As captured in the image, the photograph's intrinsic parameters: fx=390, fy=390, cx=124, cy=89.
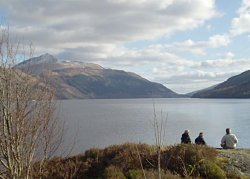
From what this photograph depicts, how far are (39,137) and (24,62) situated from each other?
2076mm

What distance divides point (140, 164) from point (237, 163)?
448 cm

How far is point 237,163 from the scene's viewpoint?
592 inches

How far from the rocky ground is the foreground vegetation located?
0.04 metres

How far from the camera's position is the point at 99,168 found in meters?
16.6

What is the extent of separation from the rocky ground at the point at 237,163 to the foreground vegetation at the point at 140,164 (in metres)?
0.04

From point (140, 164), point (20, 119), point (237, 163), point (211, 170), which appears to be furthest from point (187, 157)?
point (20, 119)

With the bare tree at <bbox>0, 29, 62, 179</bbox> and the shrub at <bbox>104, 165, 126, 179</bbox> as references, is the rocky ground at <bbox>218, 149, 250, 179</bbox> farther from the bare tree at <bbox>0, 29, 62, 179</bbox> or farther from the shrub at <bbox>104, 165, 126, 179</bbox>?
the bare tree at <bbox>0, 29, 62, 179</bbox>

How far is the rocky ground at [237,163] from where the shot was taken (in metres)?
14.1

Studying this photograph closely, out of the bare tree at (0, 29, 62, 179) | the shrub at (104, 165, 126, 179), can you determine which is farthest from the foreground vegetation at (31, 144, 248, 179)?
the bare tree at (0, 29, 62, 179)

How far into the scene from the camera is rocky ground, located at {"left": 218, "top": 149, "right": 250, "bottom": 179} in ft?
46.2

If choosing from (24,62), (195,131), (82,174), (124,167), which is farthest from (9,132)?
(195,131)

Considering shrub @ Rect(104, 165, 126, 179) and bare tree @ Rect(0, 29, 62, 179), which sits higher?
bare tree @ Rect(0, 29, 62, 179)

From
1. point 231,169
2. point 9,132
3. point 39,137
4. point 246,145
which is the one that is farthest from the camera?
point 246,145

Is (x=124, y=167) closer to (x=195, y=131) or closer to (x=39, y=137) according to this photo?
(x=39, y=137)
